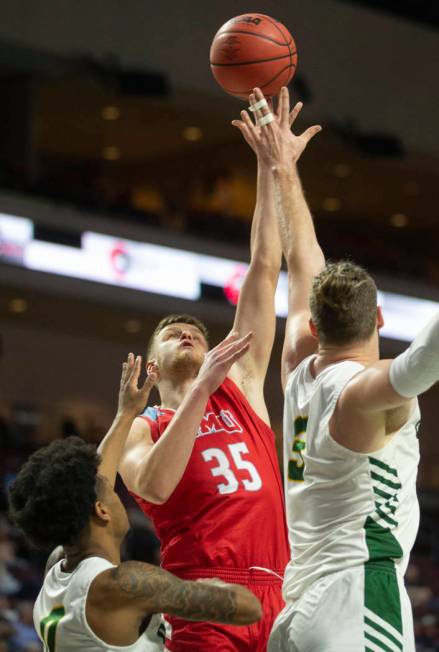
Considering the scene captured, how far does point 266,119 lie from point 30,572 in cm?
743

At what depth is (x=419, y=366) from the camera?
322cm

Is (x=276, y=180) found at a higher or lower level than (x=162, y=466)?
higher

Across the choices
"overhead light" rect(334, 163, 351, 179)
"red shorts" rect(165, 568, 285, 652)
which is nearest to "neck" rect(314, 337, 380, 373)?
"red shorts" rect(165, 568, 285, 652)

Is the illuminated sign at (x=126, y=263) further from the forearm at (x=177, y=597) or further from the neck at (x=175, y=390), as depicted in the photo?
the forearm at (x=177, y=597)

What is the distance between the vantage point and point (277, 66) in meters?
5.31

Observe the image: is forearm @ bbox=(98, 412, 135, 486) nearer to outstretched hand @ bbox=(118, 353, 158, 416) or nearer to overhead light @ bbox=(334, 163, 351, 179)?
outstretched hand @ bbox=(118, 353, 158, 416)

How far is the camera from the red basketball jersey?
15.2 feet

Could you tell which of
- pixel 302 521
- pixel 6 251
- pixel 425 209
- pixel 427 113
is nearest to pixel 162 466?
pixel 302 521

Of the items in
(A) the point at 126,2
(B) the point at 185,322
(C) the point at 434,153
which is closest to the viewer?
(B) the point at 185,322

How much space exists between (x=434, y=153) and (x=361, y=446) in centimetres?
1725

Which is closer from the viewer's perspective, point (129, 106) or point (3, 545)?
point (3, 545)

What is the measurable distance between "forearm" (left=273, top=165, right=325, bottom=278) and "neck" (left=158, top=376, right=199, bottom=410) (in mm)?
852

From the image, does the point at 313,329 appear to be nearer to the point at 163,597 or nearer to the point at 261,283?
the point at 163,597

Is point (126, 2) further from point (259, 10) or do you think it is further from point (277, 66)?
point (277, 66)
